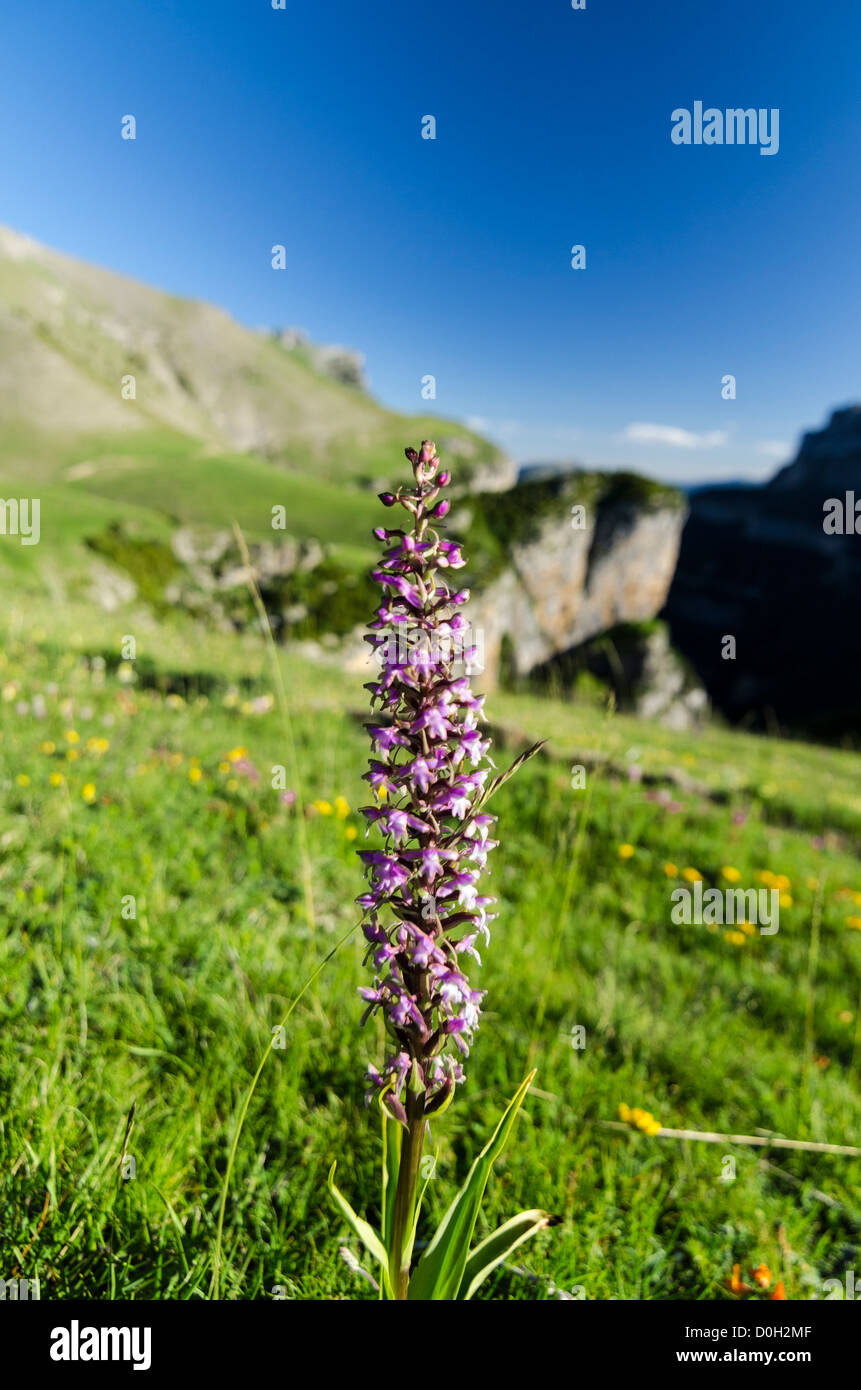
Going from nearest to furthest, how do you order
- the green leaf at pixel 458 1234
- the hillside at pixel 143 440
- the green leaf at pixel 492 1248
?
1. the green leaf at pixel 458 1234
2. the green leaf at pixel 492 1248
3. the hillside at pixel 143 440

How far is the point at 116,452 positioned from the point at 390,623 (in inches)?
4178

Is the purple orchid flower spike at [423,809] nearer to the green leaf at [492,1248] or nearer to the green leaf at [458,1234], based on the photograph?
the green leaf at [458,1234]

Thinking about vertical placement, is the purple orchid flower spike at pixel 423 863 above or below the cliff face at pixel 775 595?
below

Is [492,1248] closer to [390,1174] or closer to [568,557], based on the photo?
[390,1174]

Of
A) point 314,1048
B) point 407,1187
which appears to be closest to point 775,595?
point 314,1048

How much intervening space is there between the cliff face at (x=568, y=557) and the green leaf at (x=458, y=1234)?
7257cm

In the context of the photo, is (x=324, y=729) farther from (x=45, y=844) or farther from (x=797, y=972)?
(x=797, y=972)

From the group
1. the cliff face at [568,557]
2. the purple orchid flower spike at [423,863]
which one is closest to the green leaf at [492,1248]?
the purple orchid flower spike at [423,863]

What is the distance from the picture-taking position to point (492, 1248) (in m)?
1.82

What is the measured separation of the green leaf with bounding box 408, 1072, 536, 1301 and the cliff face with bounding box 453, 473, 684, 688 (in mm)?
72573

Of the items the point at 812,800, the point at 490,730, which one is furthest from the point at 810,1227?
the point at 812,800

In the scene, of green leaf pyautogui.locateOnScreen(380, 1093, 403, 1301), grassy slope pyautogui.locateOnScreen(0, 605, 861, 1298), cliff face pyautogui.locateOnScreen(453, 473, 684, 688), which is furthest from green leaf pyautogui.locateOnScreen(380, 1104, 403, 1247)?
cliff face pyautogui.locateOnScreen(453, 473, 684, 688)

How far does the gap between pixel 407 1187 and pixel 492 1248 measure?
1.05 feet

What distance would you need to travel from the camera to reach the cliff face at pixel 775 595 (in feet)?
460
